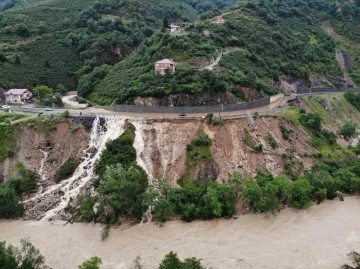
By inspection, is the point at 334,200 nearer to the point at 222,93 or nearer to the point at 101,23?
the point at 222,93

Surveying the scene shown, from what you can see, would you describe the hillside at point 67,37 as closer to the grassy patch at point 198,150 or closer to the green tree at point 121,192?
the green tree at point 121,192

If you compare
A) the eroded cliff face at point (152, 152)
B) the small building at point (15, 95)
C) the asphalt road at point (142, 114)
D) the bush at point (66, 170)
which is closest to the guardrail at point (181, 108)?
the asphalt road at point (142, 114)

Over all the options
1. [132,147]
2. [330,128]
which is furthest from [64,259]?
[330,128]

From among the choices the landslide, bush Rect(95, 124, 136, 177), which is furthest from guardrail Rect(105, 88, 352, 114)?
the landslide

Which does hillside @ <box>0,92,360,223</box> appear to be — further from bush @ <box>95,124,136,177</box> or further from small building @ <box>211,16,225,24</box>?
small building @ <box>211,16,225,24</box>

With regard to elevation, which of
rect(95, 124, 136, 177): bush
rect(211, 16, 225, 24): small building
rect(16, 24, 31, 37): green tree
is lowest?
rect(95, 124, 136, 177): bush

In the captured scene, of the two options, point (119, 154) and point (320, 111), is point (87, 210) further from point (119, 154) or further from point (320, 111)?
point (320, 111)
